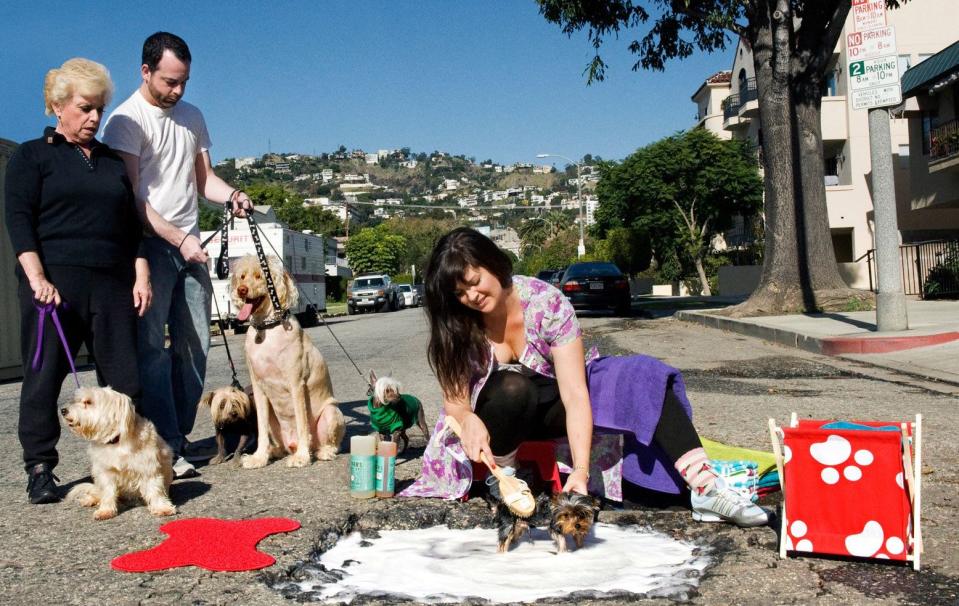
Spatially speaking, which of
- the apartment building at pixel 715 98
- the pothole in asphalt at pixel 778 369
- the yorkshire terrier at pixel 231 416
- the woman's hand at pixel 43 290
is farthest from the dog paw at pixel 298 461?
the apartment building at pixel 715 98

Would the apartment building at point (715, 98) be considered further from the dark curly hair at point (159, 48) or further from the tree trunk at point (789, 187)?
the dark curly hair at point (159, 48)

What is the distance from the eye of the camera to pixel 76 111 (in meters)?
4.33

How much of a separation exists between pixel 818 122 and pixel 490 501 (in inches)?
652

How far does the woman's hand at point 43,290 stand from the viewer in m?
4.25

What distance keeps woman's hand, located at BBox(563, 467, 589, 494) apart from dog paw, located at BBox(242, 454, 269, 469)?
2515mm

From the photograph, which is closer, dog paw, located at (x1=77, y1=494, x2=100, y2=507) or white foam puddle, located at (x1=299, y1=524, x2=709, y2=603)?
white foam puddle, located at (x1=299, y1=524, x2=709, y2=603)

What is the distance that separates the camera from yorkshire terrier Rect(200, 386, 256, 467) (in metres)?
5.25

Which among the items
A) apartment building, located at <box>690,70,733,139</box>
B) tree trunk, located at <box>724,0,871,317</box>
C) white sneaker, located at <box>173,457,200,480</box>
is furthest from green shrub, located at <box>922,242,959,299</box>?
apartment building, located at <box>690,70,733,139</box>

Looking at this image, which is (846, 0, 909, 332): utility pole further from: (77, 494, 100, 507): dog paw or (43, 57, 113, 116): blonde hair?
(77, 494, 100, 507): dog paw

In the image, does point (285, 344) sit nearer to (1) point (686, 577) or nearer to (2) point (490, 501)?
(2) point (490, 501)

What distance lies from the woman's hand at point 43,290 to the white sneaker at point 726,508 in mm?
3143

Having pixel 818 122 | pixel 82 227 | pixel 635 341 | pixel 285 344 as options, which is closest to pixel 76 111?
pixel 82 227

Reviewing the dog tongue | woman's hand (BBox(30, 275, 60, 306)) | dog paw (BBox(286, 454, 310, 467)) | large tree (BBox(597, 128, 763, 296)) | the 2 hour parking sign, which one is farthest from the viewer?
large tree (BBox(597, 128, 763, 296))

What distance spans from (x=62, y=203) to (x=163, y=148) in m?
0.92
